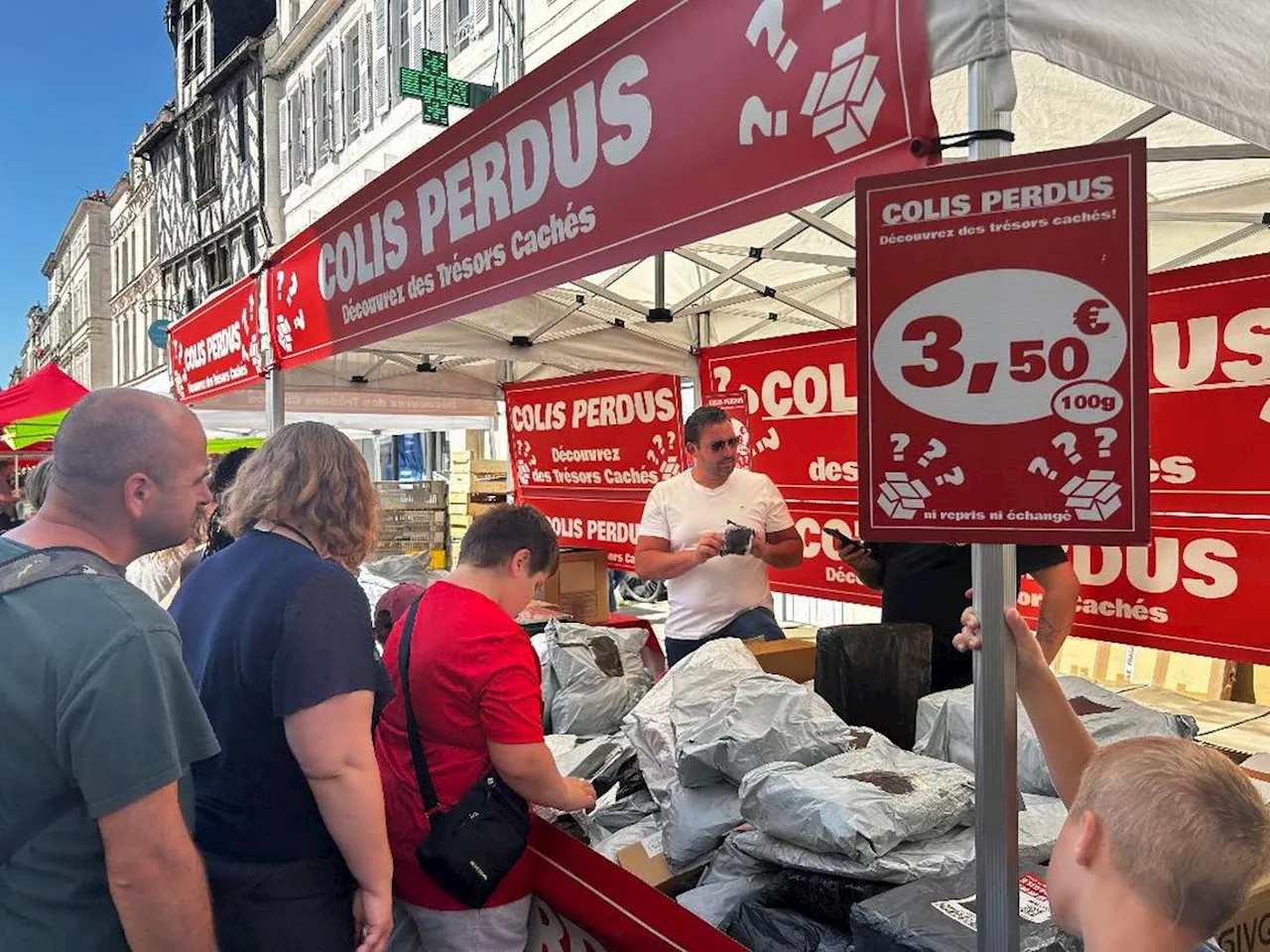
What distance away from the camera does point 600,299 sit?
5566 mm

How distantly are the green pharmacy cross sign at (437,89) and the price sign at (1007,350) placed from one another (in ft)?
35.5

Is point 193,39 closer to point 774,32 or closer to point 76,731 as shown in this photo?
point 774,32

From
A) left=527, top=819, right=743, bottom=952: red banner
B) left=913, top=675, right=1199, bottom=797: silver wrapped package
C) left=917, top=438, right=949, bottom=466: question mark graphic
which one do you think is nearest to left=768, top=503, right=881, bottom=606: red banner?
left=913, top=675, right=1199, bottom=797: silver wrapped package

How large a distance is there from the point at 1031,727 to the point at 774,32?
1.46 metres

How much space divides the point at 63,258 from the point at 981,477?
60.8 metres

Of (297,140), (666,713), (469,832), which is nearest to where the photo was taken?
(469,832)

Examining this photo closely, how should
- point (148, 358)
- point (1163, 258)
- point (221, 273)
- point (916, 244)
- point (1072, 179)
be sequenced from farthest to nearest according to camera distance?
1. point (148, 358)
2. point (221, 273)
3. point (1163, 258)
4. point (916, 244)
5. point (1072, 179)

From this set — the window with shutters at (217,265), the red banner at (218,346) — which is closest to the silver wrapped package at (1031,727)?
the red banner at (218,346)

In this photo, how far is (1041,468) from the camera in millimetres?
1178

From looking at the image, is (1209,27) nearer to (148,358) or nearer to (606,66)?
(606,66)

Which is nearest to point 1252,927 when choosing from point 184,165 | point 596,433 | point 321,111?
point 596,433

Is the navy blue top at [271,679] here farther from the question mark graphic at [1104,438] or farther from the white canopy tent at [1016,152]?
the white canopy tent at [1016,152]

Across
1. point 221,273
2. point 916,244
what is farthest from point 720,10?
point 221,273

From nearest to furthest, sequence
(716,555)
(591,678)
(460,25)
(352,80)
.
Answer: (591,678), (716,555), (460,25), (352,80)
